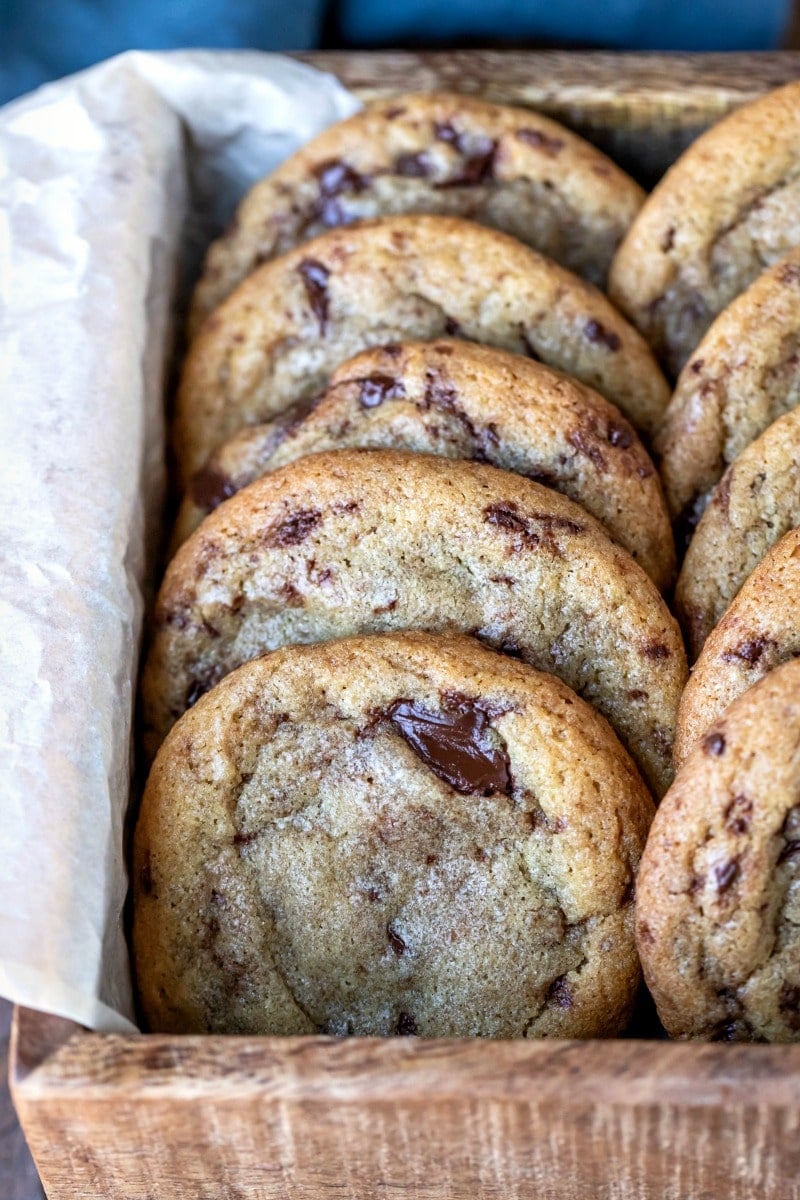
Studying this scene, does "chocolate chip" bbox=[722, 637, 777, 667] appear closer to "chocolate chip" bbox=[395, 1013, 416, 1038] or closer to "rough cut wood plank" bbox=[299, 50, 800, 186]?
"chocolate chip" bbox=[395, 1013, 416, 1038]

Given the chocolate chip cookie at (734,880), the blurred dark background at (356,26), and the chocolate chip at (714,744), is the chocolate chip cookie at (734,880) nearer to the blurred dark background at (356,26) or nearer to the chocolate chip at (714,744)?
the chocolate chip at (714,744)

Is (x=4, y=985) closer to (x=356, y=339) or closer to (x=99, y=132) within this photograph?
(x=356, y=339)

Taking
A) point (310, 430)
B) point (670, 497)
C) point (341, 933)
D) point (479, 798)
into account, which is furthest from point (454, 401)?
point (341, 933)

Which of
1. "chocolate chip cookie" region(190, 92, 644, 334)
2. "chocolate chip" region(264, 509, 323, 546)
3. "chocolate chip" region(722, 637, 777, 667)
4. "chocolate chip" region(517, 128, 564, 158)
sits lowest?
"chocolate chip" region(264, 509, 323, 546)

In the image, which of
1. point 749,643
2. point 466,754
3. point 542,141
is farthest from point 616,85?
point 466,754

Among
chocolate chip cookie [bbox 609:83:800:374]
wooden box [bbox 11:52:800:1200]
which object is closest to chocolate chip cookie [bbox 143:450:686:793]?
wooden box [bbox 11:52:800:1200]

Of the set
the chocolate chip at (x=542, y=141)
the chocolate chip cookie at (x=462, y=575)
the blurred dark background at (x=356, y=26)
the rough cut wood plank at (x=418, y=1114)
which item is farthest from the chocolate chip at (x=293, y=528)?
the blurred dark background at (x=356, y=26)
